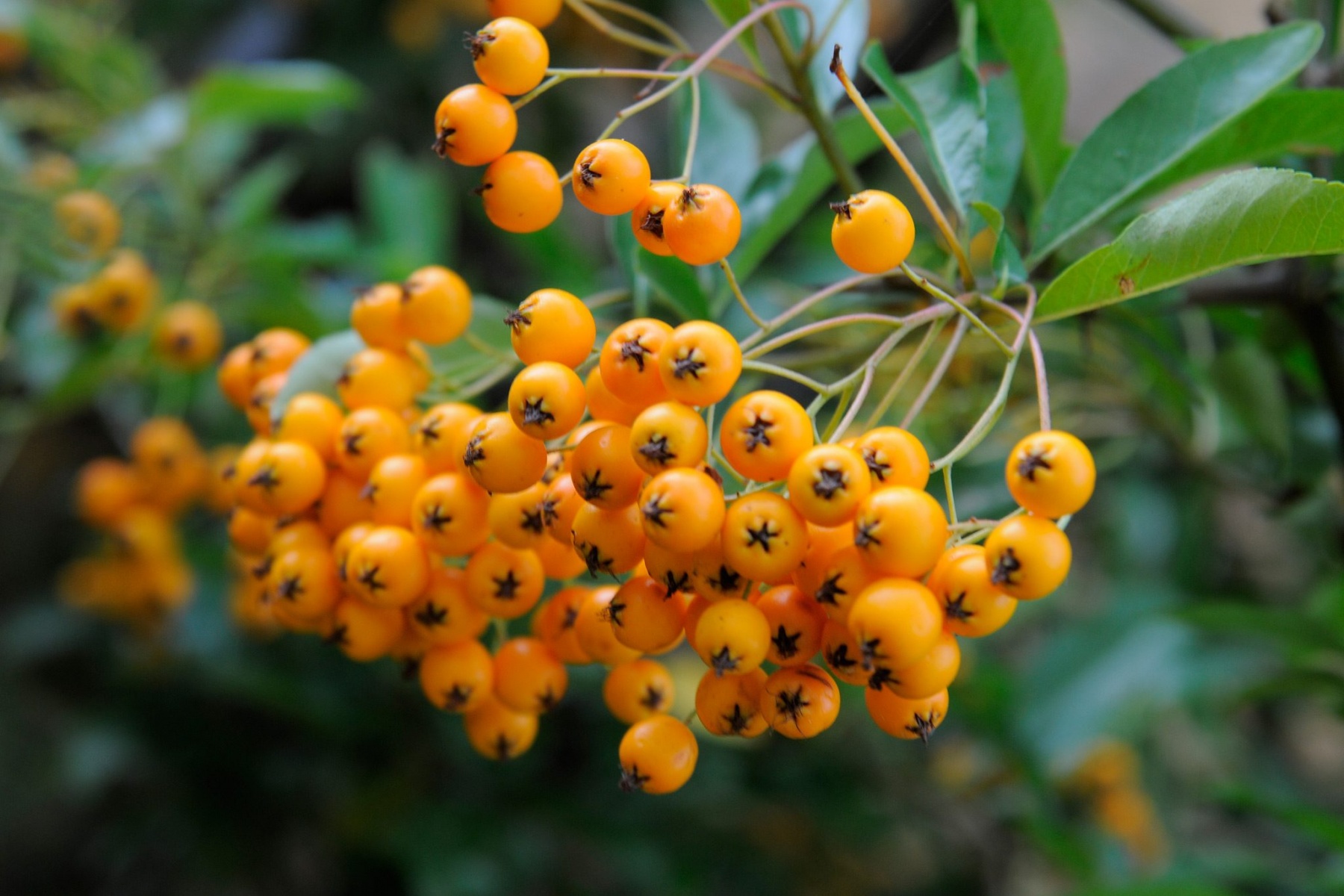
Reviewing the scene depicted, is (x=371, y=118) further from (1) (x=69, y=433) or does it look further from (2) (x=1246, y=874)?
(2) (x=1246, y=874)

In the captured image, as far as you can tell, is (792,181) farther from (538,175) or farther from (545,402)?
(545,402)

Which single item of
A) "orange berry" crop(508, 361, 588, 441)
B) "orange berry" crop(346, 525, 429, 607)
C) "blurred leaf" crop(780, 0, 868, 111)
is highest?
"blurred leaf" crop(780, 0, 868, 111)

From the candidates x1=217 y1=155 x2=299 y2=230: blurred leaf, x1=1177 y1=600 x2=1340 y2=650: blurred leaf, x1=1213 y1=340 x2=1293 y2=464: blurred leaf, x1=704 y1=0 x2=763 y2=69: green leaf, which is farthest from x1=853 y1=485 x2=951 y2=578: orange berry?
x1=217 y1=155 x2=299 y2=230: blurred leaf

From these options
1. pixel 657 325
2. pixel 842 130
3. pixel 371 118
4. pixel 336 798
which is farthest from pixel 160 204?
pixel 657 325

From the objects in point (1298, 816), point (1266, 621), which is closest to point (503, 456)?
point (1266, 621)

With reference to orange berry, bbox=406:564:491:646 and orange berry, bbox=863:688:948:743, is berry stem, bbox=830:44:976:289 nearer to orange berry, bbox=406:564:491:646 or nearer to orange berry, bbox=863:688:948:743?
orange berry, bbox=863:688:948:743

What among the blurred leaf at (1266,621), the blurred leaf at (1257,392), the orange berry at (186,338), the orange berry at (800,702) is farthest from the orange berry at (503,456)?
the orange berry at (186,338)
